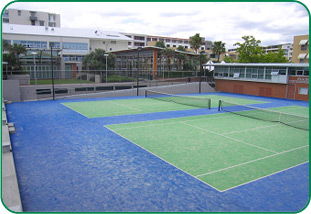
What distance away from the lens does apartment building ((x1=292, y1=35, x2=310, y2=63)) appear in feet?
172

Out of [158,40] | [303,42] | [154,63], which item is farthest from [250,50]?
[158,40]

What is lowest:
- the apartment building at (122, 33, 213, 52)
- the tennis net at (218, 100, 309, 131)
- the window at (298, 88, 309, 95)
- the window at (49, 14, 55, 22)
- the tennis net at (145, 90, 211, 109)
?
the tennis net at (218, 100, 309, 131)

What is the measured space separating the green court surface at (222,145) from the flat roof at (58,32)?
46.6m

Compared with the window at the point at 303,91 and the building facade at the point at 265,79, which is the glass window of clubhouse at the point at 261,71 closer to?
the building facade at the point at 265,79

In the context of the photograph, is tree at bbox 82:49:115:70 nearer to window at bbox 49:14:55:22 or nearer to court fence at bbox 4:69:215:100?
court fence at bbox 4:69:215:100

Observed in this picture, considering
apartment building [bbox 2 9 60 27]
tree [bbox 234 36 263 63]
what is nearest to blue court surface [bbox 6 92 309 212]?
tree [bbox 234 36 263 63]

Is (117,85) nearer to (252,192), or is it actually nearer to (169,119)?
(169,119)

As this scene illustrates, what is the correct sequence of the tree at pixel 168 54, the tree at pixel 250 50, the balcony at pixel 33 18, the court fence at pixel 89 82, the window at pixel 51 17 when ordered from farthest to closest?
the window at pixel 51 17 < the balcony at pixel 33 18 < the tree at pixel 250 50 < the tree at pixel 168 54 < the court fence at pixel 89 82

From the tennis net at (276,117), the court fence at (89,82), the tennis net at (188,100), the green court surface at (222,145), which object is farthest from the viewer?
the court fence at (89,82)

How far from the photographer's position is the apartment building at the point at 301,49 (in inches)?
2061

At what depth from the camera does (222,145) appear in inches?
469

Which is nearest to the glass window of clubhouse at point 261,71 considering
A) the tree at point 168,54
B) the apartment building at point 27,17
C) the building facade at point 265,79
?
the building facade at point 265,79

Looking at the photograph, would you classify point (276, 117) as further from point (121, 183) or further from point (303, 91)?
point (303, 91)

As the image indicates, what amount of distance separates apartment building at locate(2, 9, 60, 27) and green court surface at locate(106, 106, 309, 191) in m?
73.8
